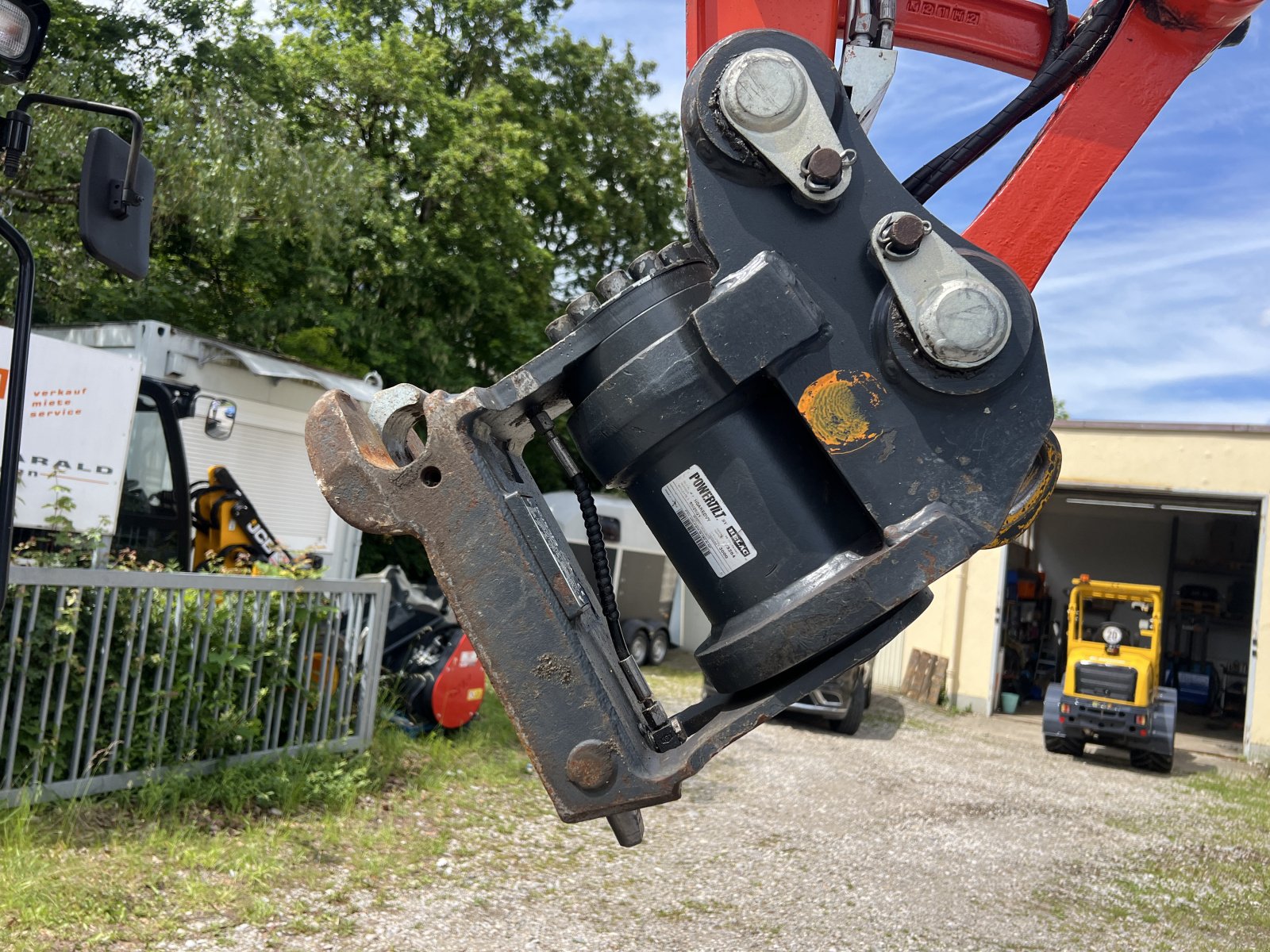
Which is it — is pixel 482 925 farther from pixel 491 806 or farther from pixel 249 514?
pixel 249 514

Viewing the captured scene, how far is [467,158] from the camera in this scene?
18016 millimetres

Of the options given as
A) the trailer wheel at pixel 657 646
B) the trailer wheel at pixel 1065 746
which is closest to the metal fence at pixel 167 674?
the trailer wheel at pixel 1065 746

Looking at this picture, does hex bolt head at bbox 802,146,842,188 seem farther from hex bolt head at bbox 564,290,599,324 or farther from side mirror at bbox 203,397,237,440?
side mirror at bbox 203,397,237,440

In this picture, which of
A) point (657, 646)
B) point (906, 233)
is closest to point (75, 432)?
point (906, 233)

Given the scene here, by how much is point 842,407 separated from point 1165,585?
82.1ft

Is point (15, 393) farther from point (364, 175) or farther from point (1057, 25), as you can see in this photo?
point (364, 175)

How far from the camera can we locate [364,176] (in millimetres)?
16203

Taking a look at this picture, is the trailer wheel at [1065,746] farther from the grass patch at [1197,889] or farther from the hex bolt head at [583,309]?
the hex bolt head at [583,309]

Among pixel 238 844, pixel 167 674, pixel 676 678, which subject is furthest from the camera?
pixel 676 678

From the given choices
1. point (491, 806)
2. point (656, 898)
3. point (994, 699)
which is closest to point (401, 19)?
point (994, 699)

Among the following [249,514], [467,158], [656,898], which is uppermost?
[467,158]

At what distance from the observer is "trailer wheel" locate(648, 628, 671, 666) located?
17.9 meters

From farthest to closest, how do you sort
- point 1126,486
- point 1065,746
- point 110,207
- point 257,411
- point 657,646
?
point 657,646 < point 1126,486 < point 1065,746 < point 257,411 < point 110,207

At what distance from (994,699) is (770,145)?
52.7 ft
